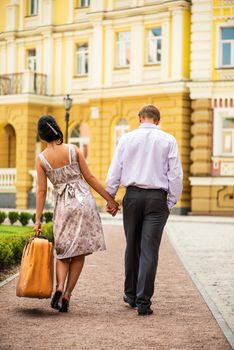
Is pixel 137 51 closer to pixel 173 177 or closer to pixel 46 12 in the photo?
pixel 46 12

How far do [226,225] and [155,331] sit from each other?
19428 millimetres

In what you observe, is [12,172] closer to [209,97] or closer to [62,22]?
[62,22]

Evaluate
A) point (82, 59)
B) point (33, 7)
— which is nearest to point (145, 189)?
point (82, 59)

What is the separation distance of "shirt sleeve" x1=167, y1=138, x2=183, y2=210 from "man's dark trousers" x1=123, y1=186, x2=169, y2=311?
74 mm

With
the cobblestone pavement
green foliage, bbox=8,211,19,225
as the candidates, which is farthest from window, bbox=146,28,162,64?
green foliage, bbox=8,211,19,225

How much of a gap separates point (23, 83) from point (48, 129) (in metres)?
28.4

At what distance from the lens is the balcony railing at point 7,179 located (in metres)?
36.6

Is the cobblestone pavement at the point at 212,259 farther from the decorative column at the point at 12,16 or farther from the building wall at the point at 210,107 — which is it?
the decorative column at the point at 12,16

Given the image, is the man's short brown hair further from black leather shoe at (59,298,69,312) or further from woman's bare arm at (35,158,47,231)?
black leather shoe at (59,298,69,312)

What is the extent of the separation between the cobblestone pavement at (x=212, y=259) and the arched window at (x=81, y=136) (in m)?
9.66

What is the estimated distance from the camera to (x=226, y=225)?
26312 mm

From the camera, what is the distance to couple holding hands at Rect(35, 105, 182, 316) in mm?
8289

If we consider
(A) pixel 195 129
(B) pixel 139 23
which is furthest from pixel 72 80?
(A) pixel 195 129

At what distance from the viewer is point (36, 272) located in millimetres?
7996
